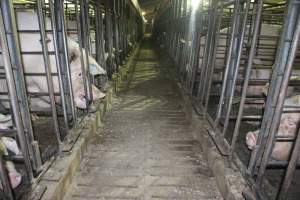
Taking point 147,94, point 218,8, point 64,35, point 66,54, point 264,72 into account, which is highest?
point 218,8

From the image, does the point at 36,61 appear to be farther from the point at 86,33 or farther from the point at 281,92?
the point at 281,92

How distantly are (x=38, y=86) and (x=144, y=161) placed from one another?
5.16 feet

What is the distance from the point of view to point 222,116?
277 centimetres

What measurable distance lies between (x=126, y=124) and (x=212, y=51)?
4.93 ft

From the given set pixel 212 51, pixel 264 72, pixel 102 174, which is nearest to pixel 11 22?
pixel 102 174

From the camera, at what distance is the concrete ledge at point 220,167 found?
187 centimetres

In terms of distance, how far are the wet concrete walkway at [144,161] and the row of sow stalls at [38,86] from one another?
1.15ft

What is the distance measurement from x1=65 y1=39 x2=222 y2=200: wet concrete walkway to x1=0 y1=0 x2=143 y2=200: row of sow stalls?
0.35 meters

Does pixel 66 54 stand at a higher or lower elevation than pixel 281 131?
higher

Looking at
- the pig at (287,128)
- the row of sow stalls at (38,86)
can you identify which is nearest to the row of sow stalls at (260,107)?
the pig at (287,128)

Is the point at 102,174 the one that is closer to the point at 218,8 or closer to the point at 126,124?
the point at 126,124

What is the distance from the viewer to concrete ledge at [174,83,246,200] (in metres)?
1.87

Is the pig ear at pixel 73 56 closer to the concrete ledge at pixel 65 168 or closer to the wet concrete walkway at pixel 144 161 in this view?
the concrete ledge at pixel 65 168

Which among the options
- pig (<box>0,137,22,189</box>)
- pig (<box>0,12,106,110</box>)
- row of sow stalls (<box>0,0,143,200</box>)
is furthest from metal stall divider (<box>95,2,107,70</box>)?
pig (<box>0,137,22,189</box>)
